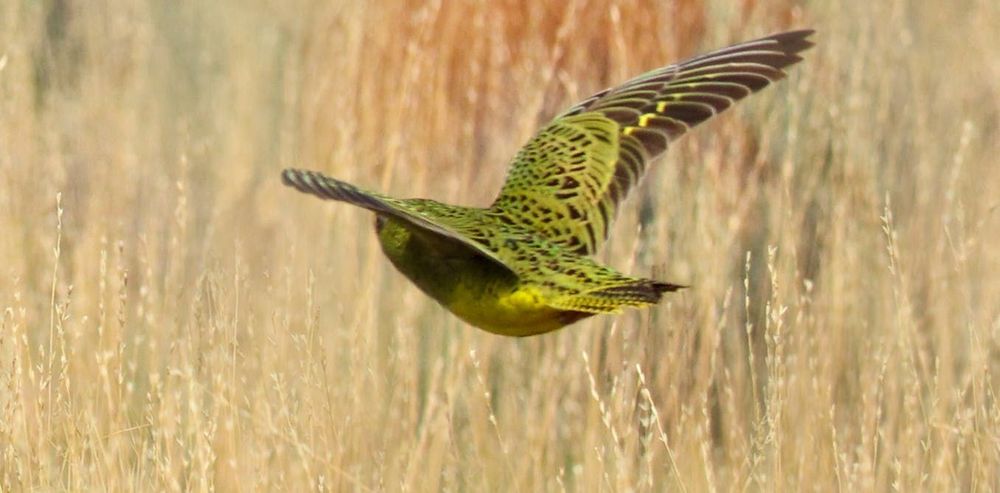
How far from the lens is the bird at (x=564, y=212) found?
298 cm

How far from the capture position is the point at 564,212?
140 inches

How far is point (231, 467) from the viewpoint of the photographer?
10.5 ft

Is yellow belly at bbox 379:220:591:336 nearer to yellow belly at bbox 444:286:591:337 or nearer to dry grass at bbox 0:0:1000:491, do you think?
yellow belly at bbox 444:286:591:337

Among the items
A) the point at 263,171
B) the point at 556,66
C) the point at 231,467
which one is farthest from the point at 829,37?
the point at 231,467

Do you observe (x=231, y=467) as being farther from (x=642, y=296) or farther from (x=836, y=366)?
(x=836, y=366)

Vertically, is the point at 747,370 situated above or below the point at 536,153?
below

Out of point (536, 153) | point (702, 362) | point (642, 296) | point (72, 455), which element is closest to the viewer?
point (642, 296)

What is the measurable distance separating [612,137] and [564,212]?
311 mm

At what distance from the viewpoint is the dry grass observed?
11.5 feet

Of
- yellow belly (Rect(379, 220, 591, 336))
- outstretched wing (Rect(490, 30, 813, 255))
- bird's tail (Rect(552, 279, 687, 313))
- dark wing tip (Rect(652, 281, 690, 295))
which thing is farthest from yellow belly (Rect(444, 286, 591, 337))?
outstretched wing (Rect(490, 30, 813, 255))

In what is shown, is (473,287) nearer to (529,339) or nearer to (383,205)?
(383,205)

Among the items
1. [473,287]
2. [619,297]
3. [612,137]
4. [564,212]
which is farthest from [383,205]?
[612,137]

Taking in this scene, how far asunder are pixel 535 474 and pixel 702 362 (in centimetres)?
83

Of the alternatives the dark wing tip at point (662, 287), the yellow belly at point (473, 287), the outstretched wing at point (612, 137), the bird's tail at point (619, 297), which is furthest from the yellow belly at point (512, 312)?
the outstretched wing at point (612, 137)
